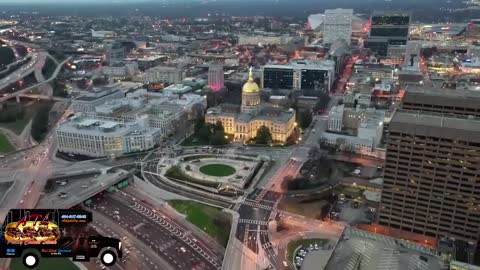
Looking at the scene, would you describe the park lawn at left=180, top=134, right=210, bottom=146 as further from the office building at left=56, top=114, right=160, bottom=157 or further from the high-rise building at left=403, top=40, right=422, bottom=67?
the high-rise building at left=403, top=40, right=422, bottom=67

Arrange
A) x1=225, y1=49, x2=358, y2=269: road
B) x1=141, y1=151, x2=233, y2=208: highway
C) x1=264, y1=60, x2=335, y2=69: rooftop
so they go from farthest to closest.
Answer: x1=264, y1=60, x2=335, y2=69: rooftop
x1=141, y1=151, x2=233, y2=208: highway
x1=225, y1=49, x2=358, y2=269: road

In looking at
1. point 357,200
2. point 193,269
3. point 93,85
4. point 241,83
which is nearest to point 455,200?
point 357,200

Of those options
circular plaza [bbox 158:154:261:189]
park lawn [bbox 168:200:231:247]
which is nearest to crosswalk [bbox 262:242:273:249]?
park lawn [bbox 168:200:231:247]

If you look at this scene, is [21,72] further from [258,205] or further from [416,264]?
[416,264]

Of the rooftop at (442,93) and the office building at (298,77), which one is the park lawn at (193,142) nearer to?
the rooftop at (442,93)

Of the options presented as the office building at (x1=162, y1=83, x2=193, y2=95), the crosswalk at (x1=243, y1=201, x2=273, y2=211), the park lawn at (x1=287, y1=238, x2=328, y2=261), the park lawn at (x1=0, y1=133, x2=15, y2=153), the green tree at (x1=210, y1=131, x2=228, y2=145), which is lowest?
the park lawn at (x1=287, y1=238, x2=328, y2=261)

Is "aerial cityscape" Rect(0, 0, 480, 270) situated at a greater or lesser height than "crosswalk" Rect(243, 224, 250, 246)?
greater

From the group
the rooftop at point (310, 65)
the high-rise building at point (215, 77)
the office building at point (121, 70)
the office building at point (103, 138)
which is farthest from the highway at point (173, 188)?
the office building at point (121, 70)

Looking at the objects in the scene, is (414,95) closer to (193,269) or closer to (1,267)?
(193,269)
